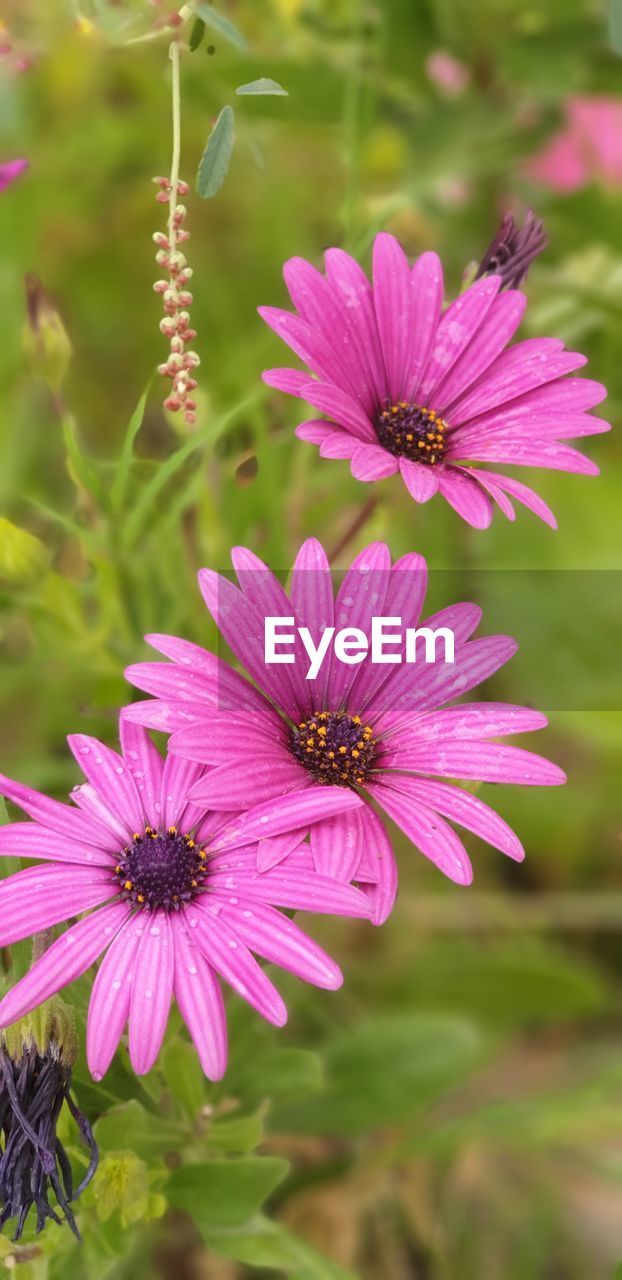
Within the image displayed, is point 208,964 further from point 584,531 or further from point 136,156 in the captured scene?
point 136,156

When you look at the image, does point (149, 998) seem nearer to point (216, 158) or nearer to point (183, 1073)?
point (183, 1073)

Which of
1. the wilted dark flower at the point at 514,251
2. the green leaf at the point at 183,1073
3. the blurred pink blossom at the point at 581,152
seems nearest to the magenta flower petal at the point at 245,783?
the green leaf at the point at 183,1073

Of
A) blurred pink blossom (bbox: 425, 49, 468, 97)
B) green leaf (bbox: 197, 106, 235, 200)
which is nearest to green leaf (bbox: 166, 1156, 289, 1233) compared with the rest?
green leaf (bbox: 197, 106, 235, 200)

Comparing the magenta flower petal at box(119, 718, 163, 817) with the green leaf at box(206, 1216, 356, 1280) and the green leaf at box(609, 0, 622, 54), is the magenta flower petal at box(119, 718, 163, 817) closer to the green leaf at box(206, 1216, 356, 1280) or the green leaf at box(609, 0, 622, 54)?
the green leaf at box(206, 1216, 356, 1280)

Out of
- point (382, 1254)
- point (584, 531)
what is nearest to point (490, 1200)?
point (382, 1254)

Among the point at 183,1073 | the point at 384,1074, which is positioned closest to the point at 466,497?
the point at 183,1073
